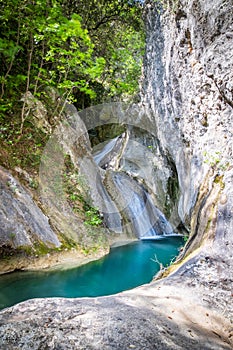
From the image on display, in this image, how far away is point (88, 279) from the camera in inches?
246

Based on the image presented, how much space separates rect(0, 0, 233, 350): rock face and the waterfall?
3.58 meters

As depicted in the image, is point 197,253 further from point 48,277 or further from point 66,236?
point 66,236

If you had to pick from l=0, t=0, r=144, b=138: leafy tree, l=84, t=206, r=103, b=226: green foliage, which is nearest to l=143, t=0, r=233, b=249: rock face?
l=0, t=0, r=144, b=138: leafy tree

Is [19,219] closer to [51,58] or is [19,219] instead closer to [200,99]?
[51,58]

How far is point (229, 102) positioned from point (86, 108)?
11264mm

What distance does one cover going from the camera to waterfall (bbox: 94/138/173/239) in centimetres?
1140

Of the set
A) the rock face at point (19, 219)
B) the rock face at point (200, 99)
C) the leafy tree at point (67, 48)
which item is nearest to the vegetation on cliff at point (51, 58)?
the leafy tree at point (67, 48)

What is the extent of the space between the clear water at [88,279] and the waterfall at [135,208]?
225 cm

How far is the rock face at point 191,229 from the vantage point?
6.54 feet

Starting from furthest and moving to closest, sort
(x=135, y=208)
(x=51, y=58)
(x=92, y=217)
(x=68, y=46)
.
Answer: (x=135, y=208)
(x=68, y=46)
(x=92, y=217)
(x=51, y=58)

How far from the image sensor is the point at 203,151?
5.88 metres

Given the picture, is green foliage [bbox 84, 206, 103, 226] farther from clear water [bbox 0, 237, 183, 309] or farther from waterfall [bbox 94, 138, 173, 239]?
waterfall [bbox 94, 138, 173, 239]

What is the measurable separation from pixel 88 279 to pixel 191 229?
105 inches

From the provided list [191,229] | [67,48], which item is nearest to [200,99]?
[191,229]
